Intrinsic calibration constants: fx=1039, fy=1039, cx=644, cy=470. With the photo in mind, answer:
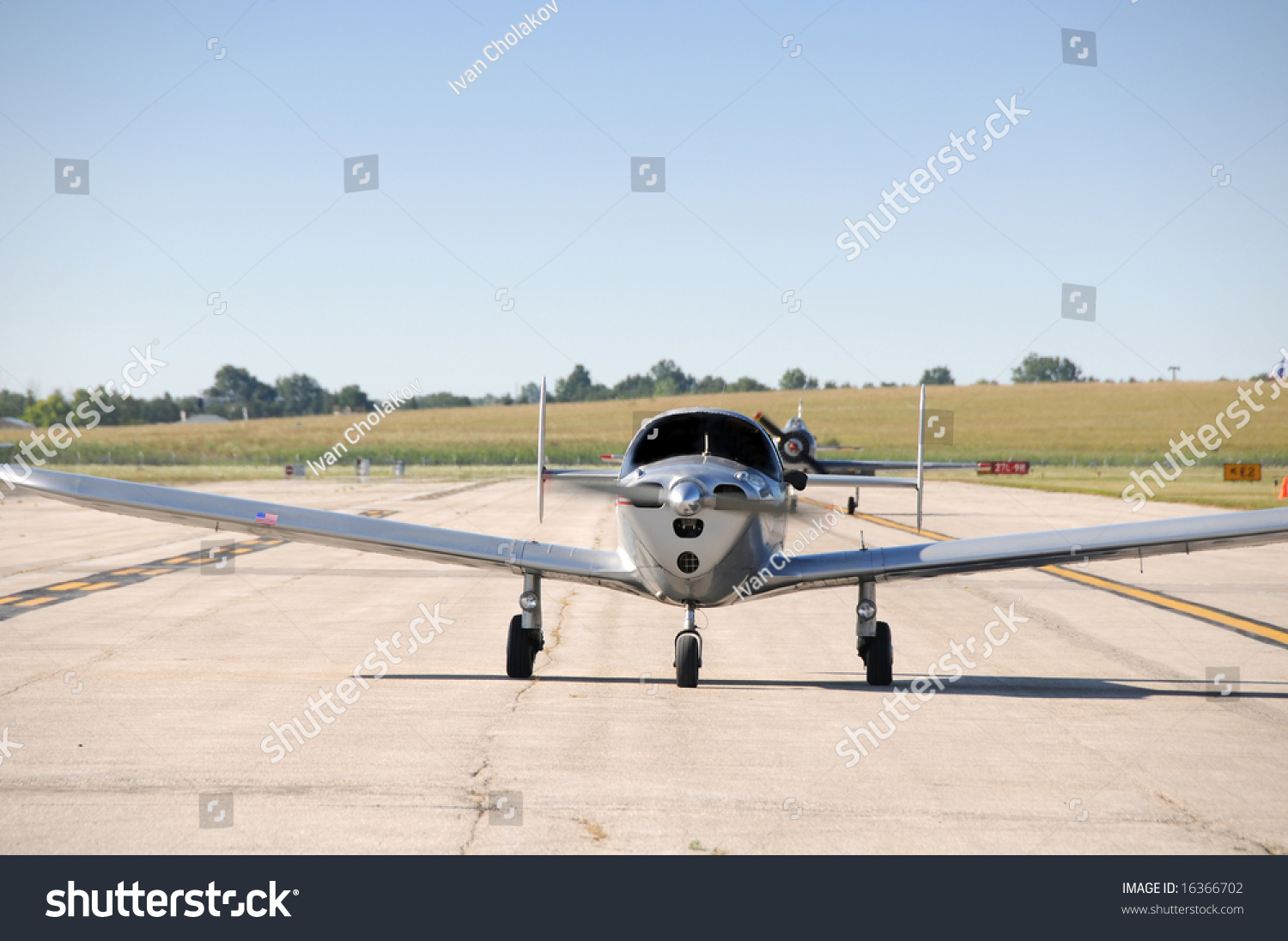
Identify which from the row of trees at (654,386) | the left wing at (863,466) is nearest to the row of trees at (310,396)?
the row of trees at (654,386)

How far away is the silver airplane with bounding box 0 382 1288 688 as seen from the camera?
27.7 feet

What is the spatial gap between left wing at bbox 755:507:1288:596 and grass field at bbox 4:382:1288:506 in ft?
148

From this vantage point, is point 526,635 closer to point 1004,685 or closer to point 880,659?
point 880,659

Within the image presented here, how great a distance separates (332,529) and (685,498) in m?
3.63

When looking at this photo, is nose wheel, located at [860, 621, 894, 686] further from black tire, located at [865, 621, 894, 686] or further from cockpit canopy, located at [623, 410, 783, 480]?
cockpit canopy, located at [623, 410, 783, 480]

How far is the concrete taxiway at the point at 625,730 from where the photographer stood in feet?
17.8

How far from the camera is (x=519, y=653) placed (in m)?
9.52

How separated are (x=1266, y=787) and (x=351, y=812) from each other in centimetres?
539

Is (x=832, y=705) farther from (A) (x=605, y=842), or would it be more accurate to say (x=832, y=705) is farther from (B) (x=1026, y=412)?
(B) (x=1026, y=412)

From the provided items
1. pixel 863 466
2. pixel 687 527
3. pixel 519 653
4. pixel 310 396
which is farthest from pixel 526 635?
pixel 310 396

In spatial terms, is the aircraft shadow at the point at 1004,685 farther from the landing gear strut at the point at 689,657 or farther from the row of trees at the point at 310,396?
the row of trees at the point at 310,396

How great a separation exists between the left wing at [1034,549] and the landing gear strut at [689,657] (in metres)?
0.72

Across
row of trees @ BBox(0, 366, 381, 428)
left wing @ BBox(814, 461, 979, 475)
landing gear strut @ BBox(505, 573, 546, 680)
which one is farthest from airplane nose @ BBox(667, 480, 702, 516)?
row of trees @ BBox(0, 366, 381, 428)

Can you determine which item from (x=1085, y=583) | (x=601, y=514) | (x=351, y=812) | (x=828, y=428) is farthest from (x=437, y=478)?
(x=351, y=812)
